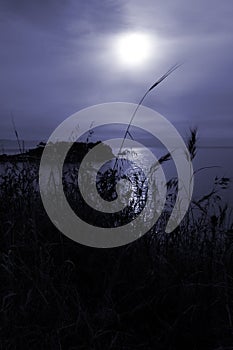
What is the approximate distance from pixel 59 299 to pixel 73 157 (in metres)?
2.42

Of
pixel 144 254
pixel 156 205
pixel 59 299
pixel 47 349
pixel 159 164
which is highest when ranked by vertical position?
pixel 159 164

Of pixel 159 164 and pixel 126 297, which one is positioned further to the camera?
pixel 159 164

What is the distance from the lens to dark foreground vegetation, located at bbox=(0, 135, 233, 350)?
2.31 metres

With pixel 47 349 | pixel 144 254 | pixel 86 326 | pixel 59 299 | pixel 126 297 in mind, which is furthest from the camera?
pixel 144 254

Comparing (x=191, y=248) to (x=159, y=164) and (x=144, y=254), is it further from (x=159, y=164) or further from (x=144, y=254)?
(x=159, y=164)

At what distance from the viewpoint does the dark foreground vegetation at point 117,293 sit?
2314 mm

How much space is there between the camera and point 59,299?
253 cm

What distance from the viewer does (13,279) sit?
8.71ft

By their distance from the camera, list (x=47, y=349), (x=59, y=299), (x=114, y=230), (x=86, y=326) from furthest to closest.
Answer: (x=114, y=230)
(x=59, y=299)
(x=86, y=326)
(x=47, y=349)

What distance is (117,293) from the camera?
2781mm

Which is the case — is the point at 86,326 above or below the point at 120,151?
below

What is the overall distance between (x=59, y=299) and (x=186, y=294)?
854 millimetres

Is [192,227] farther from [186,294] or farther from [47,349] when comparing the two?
[47,349]

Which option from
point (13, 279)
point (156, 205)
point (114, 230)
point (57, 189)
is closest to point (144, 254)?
point (114, 230)
